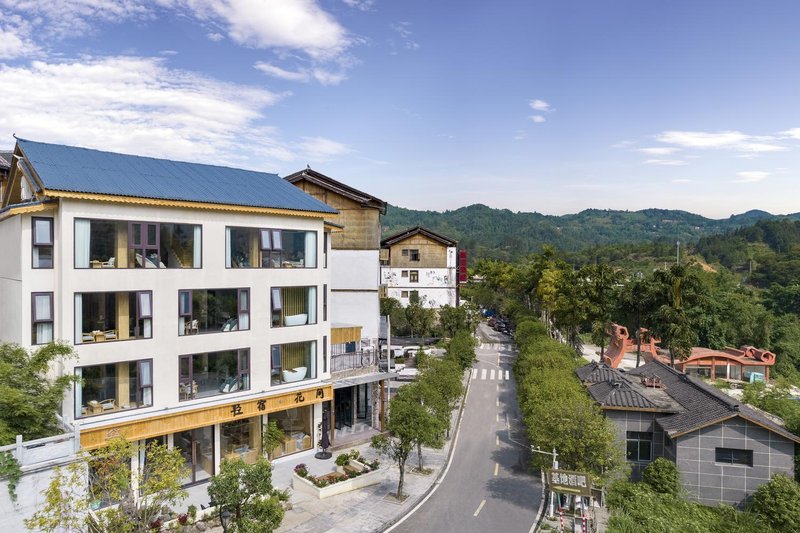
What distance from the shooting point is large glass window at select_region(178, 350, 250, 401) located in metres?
19.0

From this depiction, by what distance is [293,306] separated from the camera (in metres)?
22.1

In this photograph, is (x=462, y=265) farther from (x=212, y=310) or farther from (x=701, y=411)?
(x=212, y=310)

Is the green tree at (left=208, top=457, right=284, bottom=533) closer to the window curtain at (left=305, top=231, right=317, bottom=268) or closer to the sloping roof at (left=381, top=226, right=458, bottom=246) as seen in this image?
the window curtain at (left=305, top=231, right=317, bottom=268)

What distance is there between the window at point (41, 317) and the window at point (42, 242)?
0.94 meters

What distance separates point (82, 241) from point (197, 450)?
8.24 m

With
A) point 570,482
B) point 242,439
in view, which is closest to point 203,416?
point 242,439

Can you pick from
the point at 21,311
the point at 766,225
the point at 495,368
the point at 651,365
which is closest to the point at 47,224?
the point at 21,311

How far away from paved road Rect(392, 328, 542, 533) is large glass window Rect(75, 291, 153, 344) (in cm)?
1045

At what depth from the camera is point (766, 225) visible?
567 feet

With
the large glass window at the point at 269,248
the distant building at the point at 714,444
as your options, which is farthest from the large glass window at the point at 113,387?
the distant building at the point at 714,444

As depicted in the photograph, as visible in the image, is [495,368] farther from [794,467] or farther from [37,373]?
[37,373]

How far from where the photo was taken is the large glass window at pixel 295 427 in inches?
867

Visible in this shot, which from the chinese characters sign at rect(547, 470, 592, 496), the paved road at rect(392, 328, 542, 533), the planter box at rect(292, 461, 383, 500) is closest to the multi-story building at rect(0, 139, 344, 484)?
the planter box at rect(292, 461, 383, 500)

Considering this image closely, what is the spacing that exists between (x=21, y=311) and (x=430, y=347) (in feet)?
121
